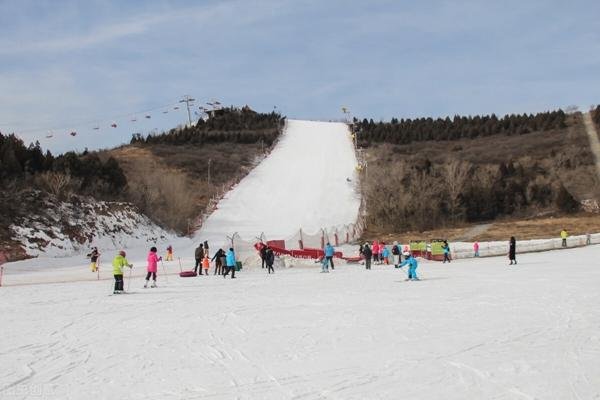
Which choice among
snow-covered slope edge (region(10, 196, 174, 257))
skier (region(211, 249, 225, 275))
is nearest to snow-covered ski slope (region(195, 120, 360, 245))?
snow-covered slope edge (region(10, 196, 174, 257))

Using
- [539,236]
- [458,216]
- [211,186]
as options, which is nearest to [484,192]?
[458,216]

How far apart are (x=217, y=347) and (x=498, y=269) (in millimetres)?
16884

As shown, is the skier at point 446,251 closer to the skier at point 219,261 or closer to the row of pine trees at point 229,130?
the skier at point 219,261

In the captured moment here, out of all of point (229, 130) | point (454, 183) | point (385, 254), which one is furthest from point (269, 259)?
point (229, 130)

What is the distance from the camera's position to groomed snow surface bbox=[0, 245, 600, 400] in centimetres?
768

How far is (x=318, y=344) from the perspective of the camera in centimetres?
1036

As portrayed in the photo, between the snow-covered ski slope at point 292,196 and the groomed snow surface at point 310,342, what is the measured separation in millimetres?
22375

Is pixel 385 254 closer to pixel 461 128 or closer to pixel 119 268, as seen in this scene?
pixel 119 268

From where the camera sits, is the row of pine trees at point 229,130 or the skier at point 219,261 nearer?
the skier at point 219,261

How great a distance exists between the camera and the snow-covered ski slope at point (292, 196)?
44.1m

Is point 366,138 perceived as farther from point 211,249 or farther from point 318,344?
point 318,344

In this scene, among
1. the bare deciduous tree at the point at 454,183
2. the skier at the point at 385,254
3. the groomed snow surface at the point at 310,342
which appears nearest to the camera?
the groomed snow surface at the point at 310,342

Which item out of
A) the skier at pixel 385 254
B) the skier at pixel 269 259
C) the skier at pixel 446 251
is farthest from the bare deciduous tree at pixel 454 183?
the skier at pixel 269 259

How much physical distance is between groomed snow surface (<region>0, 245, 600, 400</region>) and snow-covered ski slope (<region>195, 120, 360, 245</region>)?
73.4 ft
